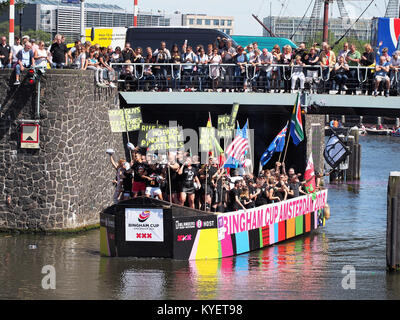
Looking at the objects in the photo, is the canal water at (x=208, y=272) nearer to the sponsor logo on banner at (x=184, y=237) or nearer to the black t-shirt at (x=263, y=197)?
the sponsor logo on banner at (x=184, y=237)

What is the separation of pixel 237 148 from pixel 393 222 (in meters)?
5.12

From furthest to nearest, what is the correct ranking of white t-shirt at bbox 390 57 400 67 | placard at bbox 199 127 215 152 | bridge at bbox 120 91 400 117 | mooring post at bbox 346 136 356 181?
1. mooring post at bbox 346 136 356 181
2. bridge at bbox 120 91 400 117
3. white t-shirt at bbox 390 57 400 67
4. placard at bbox 199 127 215 152

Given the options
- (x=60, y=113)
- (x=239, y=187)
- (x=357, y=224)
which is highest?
(x=60, y=113)

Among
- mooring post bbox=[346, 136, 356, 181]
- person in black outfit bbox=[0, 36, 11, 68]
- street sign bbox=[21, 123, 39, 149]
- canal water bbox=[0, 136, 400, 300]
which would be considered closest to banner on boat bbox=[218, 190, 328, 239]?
canal water bbox=[0, 136, 400, 300]

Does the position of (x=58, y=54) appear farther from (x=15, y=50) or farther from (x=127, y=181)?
(x=127, y=181)

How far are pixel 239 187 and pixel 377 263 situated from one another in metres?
3.87

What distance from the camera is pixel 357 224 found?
98.2 feet

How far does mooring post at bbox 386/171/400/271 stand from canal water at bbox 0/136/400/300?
0.39 m

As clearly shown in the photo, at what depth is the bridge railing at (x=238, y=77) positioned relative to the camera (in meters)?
28.5

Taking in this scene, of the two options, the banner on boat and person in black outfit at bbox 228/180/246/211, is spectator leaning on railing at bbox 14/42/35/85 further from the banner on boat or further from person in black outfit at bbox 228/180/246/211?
the banner on boat

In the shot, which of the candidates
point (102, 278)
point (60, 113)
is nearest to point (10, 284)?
point (102, 278)

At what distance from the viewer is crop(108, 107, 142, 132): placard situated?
76.3ft

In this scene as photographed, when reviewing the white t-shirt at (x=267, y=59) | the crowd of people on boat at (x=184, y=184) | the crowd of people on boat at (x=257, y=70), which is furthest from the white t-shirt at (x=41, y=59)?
the white t-shirt at (x=267, y=59)
